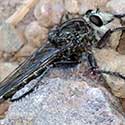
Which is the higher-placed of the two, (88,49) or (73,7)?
(73,7)

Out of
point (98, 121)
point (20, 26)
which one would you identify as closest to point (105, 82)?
point (98, 121)

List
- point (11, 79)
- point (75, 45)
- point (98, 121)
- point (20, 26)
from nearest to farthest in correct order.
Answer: point (98, 121)
point (11, 79)
point (75, 45)
point (20, 26)

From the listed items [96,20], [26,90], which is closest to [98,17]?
[96,20]

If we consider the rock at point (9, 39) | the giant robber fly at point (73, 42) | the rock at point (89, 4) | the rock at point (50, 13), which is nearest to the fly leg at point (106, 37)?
the giant robber fly at point (73, 42)

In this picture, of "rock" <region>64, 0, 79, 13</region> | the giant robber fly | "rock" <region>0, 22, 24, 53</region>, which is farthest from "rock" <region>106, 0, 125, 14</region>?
"rock" <region>0, 22, 24, 53</region>

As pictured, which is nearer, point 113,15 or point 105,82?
point 105,82

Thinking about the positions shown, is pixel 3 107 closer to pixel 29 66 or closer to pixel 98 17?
pixel 29 66

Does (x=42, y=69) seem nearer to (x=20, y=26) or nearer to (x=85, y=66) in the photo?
(x=85, y=66)
